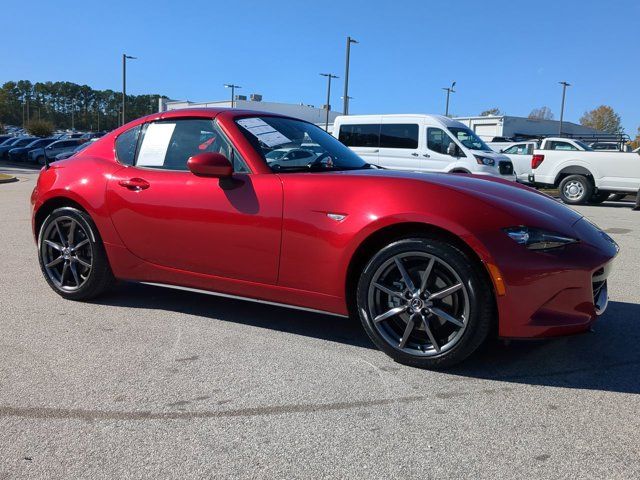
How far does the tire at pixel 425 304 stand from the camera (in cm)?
291

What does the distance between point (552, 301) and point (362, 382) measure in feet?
3.51

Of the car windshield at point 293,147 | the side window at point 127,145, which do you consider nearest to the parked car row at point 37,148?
the side window at point 127,145

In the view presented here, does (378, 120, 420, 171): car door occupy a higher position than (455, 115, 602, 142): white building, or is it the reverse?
(455, 115, 602, 142): white building

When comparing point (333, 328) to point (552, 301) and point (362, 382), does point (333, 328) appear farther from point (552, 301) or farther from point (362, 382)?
point (552, 301)

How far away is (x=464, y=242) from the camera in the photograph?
115 inches

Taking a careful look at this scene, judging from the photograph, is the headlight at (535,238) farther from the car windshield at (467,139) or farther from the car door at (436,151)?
the car windshield at (467,139)

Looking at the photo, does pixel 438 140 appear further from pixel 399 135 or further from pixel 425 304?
pixel 425 304

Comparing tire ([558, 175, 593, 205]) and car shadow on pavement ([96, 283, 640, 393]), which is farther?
tire ([558, 175, 593, 205])

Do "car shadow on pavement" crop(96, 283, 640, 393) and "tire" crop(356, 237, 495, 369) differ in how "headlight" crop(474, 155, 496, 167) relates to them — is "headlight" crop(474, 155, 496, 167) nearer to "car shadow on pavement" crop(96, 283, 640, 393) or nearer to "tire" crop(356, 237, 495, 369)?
"car shadow on pavement" crop(96, 283, 640, 393)

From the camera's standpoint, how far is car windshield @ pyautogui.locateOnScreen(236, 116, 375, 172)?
12.1 feet

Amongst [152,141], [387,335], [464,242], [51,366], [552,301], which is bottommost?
[51,366]

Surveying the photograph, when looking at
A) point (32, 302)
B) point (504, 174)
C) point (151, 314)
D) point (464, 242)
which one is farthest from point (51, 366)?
point (504, 174)

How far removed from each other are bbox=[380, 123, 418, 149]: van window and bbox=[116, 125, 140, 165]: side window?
404 inches

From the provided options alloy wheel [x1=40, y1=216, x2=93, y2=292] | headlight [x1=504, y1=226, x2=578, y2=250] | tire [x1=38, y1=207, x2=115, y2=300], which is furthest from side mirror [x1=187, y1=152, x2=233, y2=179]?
headlight [x1=504, y1=226, x2=578, y2=250]
